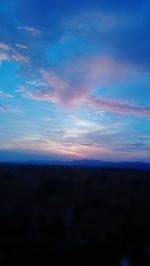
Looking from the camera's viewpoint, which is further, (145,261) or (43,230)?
(43,230)

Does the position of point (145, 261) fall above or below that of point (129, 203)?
below

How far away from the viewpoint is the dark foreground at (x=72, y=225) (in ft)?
35.2

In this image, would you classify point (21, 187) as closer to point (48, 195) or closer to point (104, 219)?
point (48, 195)

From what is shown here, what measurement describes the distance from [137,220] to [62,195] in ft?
21.9

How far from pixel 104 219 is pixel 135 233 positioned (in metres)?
2.24

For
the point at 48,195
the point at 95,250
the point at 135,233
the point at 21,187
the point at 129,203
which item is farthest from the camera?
the point at 21,187

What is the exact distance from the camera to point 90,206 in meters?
17.7

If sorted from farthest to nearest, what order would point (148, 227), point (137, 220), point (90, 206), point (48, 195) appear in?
point (48, 195)
point (90, 206)
point (137, 220)
point (148, 227)

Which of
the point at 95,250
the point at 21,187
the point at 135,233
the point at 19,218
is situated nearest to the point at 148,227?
the point at 135,233

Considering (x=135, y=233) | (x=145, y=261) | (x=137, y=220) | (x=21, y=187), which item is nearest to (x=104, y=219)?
(x=137, y=220)

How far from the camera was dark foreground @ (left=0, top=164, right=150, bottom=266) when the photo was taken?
10.7 meters

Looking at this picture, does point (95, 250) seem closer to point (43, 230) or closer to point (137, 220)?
point (43, 230)

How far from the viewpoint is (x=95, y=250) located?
11141 millimetres

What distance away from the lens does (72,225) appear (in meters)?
14.2
